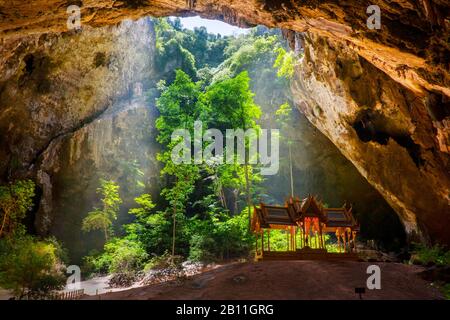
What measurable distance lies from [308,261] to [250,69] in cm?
2180

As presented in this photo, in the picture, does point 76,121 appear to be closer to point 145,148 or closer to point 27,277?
point 145,148

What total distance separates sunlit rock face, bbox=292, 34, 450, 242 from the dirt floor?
17.4ft

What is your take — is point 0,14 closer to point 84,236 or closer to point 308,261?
point 308,261

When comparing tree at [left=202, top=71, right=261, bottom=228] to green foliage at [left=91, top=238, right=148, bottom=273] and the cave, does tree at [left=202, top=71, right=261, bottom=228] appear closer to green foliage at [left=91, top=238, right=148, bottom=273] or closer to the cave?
the cave

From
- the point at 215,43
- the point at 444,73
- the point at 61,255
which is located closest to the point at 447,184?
the point at 444,73

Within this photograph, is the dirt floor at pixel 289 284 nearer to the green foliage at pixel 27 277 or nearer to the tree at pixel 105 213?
the green foliage at pixel 27 277

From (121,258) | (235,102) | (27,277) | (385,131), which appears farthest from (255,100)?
(27,277)

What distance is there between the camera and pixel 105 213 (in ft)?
72.8

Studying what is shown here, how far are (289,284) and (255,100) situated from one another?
2174cm

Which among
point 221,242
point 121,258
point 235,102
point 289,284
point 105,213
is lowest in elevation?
point 121,258

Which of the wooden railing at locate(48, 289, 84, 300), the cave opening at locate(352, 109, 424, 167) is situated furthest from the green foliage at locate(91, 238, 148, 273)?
the cave opening at locate(352, 109, 424, 167)

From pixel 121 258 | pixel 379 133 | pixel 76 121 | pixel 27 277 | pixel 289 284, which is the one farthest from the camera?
pixel 76 121

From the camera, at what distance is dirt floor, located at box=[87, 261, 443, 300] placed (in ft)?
30.1

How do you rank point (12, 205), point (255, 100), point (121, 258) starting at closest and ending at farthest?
1. point (12, 205)
2. point (121, 258)
3. point (255, 100)
